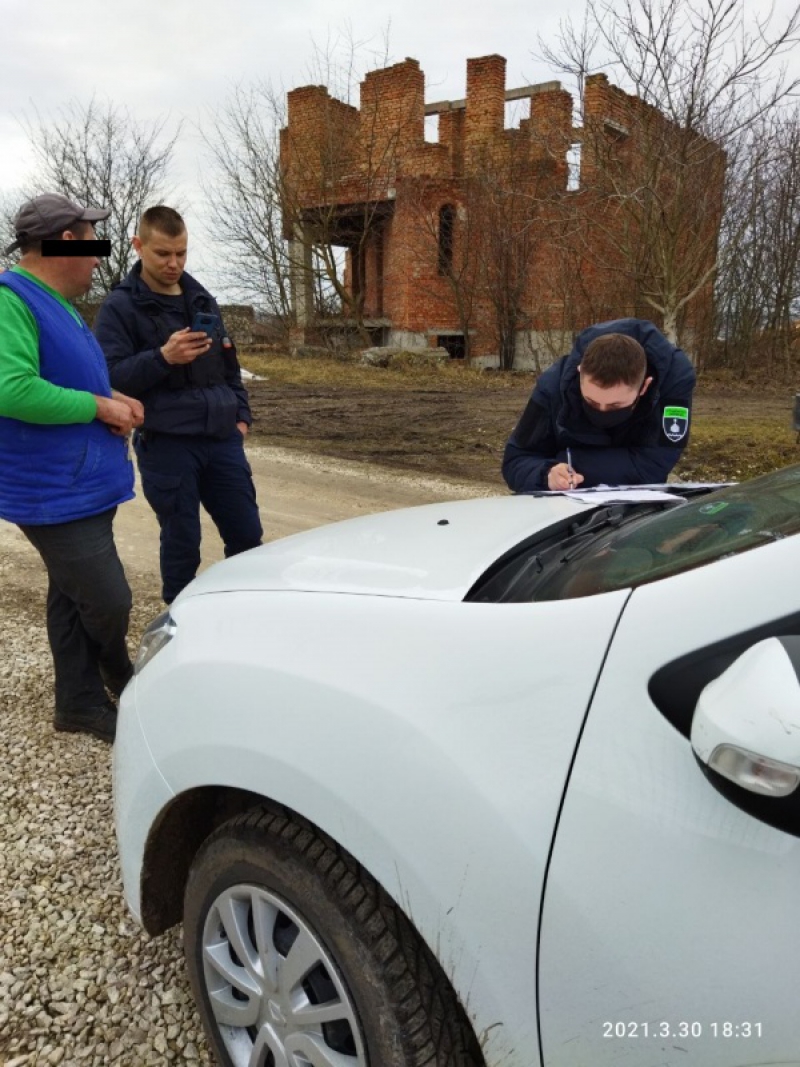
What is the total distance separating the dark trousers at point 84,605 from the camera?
2.81 meters

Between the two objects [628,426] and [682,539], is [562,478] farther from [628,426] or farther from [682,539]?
[682,539]

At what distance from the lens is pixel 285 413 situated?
12602mm

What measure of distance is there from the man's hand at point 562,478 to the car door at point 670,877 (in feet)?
6.13

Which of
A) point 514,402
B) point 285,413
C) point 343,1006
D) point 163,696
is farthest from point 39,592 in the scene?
point 514,402

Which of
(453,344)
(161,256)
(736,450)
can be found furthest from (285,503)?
(453,344)

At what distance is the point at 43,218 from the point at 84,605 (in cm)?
137

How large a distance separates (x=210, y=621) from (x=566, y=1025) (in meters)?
1.04

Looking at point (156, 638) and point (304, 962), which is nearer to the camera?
point (304, 962)

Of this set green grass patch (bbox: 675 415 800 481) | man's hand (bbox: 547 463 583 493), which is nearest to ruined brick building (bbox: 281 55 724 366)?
green grass patch (bbox: 675 415 800 481)

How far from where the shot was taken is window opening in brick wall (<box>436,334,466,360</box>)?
23719 mm

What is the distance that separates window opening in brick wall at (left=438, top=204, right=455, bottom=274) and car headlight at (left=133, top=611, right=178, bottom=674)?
22.7 metres

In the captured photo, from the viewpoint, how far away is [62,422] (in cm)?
267

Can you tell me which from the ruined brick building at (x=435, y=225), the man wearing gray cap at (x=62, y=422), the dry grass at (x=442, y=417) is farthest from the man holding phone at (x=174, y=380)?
the ruined brick building at (x=435, y=225)

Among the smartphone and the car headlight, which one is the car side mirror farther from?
the smartphone
